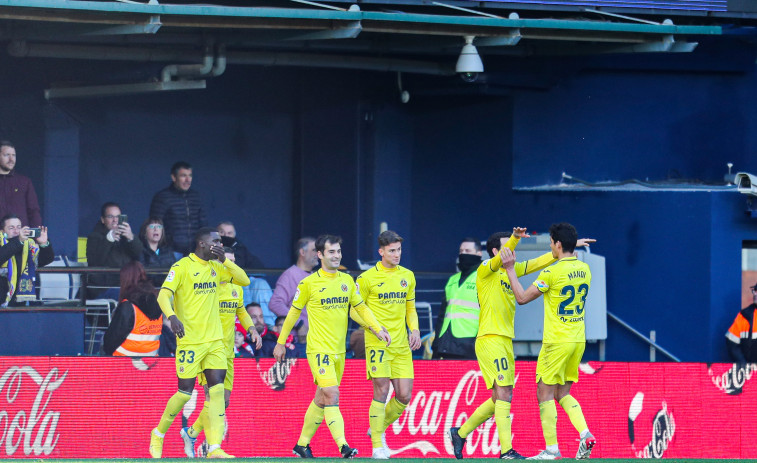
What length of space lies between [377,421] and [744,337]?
16.7 ft

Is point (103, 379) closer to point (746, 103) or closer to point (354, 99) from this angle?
point (354, 99)

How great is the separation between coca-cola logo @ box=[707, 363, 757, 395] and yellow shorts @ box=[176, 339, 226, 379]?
4.44 meters

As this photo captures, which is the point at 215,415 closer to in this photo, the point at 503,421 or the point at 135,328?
the point at 135,328

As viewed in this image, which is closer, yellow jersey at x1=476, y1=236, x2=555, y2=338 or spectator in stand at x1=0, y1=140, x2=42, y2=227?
yellow jersey at x1=476, y1=236, x2=555, y2=338

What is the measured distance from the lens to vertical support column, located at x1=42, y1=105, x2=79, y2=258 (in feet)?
49.4

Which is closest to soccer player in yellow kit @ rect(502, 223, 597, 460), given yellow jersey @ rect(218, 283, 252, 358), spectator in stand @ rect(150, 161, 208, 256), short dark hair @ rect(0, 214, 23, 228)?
yellow jersey @ rect(218, 283, 252, 358)

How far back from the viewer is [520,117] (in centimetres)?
1530

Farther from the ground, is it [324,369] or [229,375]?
[324,369]

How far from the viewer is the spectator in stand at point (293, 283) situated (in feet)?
39.8

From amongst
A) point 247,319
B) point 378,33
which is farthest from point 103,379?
point 378,33

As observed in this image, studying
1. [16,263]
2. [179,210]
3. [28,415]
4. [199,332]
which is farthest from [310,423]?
[179,210]

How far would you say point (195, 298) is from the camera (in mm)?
10102

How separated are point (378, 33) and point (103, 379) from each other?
5.16 m

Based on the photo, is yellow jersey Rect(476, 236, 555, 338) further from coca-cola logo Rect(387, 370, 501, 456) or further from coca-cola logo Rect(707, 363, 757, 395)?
coca-cola logo Rect(707, 363, 757, 395)
